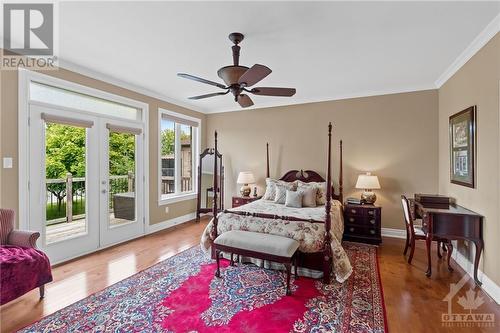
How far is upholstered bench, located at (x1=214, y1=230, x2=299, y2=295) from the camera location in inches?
106

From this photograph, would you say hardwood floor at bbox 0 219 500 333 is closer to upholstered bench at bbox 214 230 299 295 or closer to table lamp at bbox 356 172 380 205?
table lamp at bbox 356 172 380 205

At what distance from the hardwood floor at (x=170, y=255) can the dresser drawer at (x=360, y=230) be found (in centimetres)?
25

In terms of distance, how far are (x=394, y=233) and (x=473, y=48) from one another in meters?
3.12

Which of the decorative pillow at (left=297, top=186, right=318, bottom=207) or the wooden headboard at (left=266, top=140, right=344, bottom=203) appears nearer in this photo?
the decorative pillow at (left=297, top=186, right=318, bottom=207)

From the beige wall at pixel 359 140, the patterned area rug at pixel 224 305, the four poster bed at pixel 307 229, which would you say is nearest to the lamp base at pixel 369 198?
the beige wall at pixel 359 140

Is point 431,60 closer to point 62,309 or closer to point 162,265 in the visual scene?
point 162,265

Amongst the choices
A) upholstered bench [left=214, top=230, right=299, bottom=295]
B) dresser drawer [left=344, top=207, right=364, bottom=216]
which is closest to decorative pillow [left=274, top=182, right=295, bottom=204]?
dresser drawer [left=344, top=207, right=364, bottom=216]

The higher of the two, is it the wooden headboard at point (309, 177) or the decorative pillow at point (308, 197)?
the wooden headboard at point (309, 177)

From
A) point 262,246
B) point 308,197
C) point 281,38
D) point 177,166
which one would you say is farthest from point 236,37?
point 177,166

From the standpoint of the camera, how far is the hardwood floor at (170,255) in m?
2.26

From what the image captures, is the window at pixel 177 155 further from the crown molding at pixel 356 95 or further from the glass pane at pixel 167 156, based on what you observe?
the crown molding at pixel 356 95

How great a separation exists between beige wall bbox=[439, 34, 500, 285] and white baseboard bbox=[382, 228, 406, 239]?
1.25 m

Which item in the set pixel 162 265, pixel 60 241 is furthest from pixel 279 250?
pixel 60 241

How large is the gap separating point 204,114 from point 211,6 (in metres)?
4.29
